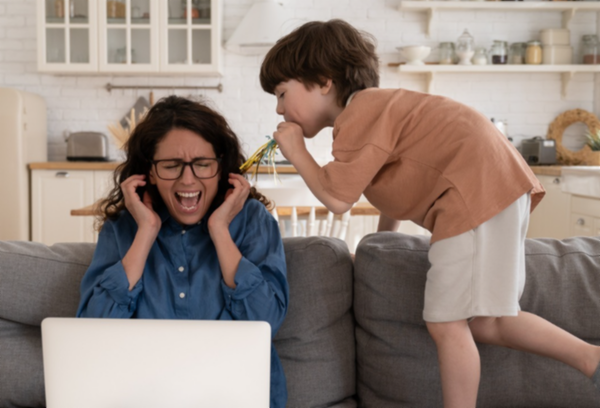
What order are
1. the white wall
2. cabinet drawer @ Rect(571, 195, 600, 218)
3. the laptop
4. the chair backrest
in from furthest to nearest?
the white wall → cabinet drawer @ Rect(571, 195, 600, 218) → the chair backrest → the laptop

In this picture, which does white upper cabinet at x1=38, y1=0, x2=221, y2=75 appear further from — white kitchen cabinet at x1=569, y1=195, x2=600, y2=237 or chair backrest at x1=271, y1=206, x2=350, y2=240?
white kitchen cabinet at x1=569, y1=195, x2=600, y2=237

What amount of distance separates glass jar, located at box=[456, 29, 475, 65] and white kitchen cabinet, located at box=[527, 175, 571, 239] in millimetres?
1144

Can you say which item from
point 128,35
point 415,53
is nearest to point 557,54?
point 415,53

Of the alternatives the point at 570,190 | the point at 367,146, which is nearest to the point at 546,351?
the point at 367,146

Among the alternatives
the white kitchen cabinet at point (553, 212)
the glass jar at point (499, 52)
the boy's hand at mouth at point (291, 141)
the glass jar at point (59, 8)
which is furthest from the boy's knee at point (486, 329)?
the glass jar at point (59, 8)

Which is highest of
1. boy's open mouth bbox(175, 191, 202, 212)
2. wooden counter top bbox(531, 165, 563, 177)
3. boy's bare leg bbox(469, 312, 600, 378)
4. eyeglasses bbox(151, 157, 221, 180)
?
eyeglasses bbox(151, 157, 221, 180)

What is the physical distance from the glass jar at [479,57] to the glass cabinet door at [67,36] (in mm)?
2997

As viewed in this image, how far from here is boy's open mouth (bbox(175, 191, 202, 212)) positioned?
5.07 feet

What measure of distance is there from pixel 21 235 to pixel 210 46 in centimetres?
207

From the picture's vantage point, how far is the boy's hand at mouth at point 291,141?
1.64m

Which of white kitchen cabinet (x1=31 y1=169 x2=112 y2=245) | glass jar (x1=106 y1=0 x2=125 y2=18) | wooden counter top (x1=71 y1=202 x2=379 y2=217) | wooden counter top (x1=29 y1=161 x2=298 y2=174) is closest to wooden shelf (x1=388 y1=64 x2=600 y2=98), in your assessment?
wooden counter top (x1=29 y1=161 x2=298 y2=174)

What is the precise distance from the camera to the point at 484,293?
1465mm

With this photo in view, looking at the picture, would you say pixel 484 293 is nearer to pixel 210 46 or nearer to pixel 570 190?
pixel 570 190

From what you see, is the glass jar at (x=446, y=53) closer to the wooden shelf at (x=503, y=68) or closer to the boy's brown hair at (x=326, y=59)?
the wooden shelf at (x=503, y=68)
